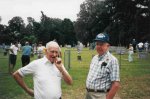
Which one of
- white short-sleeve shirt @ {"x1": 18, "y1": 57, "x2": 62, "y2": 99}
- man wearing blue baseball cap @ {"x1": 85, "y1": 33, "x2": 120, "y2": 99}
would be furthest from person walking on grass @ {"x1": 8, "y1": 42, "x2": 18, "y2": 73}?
white short-sleeve shirt @ {"x1": 18, "y1": 57, "x2": 62, "y2": 99}

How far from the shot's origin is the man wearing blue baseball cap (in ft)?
23.1

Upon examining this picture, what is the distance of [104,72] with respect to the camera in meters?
7.18

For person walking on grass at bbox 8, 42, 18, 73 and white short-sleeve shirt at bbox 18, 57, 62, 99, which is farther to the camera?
person walking on grass at bbox 8, 42, 18, 73

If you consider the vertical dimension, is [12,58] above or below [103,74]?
below

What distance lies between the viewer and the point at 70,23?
538 feet

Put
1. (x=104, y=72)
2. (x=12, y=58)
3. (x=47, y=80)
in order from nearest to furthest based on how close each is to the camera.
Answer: (x=47, y=80) → (x=104, y=72) → (x=12, y=58)

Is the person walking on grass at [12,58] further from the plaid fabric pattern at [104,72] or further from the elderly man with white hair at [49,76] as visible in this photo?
the elderly man with white hair at [49,76]

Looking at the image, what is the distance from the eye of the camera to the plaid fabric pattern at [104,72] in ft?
23.1

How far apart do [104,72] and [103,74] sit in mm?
38

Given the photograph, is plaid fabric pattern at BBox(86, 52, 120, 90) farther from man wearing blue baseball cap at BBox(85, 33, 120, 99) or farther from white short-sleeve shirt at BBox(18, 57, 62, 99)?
white short-sleeve shirt at BBox(18, 57, 62, 99)

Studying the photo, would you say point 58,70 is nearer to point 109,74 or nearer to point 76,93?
point 109,74

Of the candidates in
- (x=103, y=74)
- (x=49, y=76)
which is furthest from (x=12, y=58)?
(x=49, y=76)

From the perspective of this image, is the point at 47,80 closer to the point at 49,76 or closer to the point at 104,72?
the point at 49,76

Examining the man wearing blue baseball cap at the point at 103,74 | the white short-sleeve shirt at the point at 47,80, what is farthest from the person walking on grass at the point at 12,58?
the white short-sleeve shirt at the point at 47,80
